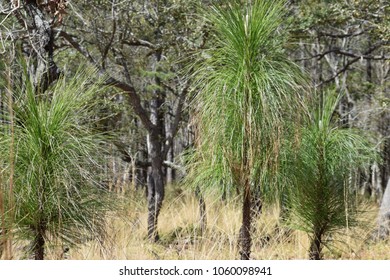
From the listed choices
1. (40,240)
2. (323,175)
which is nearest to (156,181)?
(323,175)

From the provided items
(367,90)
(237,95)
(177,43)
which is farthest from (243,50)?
(367,90)

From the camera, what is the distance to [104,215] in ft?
10.7

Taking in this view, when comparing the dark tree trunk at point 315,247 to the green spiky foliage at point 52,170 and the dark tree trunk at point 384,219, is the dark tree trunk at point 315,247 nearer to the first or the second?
the green spiky foliage at point 52,170

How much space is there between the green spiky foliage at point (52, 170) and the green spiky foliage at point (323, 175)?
1443 mm

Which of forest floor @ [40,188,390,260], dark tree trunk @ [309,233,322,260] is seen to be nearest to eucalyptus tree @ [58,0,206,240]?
forest floor @ [40,188,390,260]

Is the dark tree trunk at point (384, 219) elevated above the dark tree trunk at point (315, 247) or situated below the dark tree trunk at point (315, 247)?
below

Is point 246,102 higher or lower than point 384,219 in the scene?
higher

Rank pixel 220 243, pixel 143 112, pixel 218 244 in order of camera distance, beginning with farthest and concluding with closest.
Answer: pixel 143 112, pixel 218 244, pixel 220 243

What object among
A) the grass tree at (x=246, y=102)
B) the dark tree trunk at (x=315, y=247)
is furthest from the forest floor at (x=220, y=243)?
the grass tree at (x=246, y=102)

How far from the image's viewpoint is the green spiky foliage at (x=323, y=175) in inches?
150

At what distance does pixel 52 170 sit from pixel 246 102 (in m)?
1.18

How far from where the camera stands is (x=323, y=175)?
12.7 ft

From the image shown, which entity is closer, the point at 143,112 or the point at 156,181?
the point at 143,112

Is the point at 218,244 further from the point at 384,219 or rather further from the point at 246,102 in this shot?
the point at 384,219
